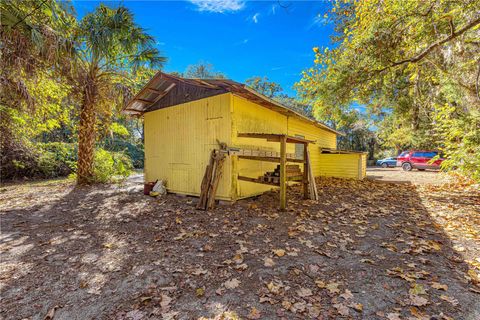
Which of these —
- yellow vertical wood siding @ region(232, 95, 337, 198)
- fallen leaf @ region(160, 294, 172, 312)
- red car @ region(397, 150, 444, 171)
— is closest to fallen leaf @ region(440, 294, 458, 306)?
fallen leaf @ region(160, 294, 172, 312)

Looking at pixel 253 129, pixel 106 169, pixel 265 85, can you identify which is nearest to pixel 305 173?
pixel 253 129

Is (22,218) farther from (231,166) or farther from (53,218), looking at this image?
(231,166)

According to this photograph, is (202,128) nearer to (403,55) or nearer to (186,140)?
(186,140)

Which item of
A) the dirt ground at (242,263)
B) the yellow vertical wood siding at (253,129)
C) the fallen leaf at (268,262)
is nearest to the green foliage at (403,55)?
the yellow vertical wood siding at (253,129)

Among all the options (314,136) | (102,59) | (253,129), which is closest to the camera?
(253,129)

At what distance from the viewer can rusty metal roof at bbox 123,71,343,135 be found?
5551 mm

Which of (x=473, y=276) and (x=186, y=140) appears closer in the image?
(x=473, y=276)

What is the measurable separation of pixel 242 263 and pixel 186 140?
4.81 meters

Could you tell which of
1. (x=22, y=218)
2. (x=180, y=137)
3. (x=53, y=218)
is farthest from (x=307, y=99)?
(x=22, y=218)

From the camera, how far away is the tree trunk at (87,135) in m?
8.58

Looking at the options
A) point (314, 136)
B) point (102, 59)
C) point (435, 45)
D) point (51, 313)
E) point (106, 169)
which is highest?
point (102, 59)

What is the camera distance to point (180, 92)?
23.1 ft

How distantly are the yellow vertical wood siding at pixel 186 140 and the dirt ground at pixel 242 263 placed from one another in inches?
53.1

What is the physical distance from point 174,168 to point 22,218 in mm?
3881
